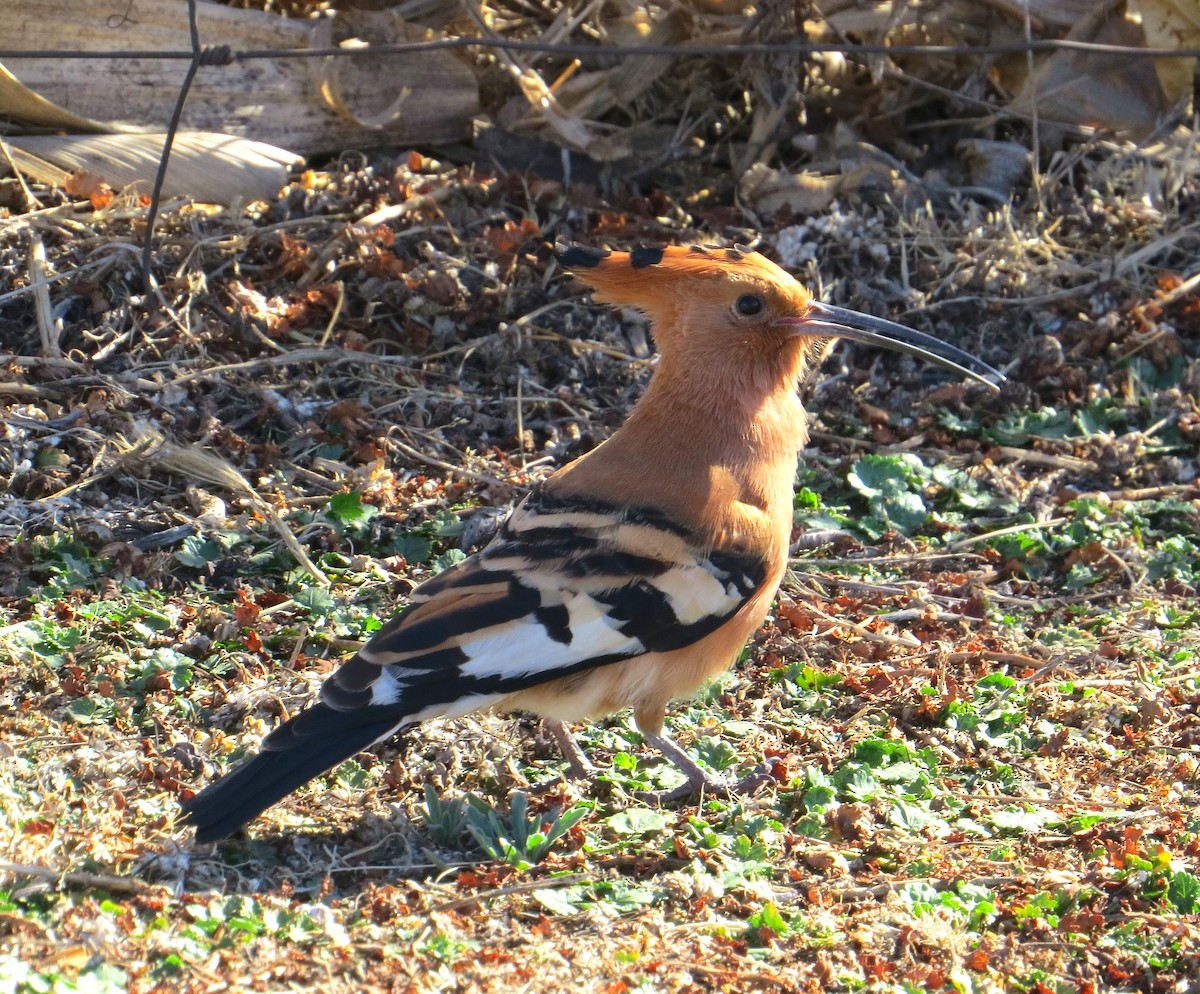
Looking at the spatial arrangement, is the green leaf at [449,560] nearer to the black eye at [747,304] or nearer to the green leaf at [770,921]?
the black eye at [747,304]

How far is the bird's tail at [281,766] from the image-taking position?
2697 millimetres

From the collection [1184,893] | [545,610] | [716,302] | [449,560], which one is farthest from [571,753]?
[1184,893]

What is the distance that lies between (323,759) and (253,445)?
1760 millimetres

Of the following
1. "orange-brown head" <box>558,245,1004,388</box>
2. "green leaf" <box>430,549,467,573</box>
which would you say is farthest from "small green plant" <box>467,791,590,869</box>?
"orange-brown head" <box>558,245,1004,388</box>

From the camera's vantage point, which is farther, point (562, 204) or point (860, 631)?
point (562, 204)

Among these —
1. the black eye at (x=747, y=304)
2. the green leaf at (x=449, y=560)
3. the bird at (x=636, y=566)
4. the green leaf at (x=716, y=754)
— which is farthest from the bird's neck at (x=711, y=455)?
the green leaf at (x=449, y=560)

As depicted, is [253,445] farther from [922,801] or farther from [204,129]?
[922,801]

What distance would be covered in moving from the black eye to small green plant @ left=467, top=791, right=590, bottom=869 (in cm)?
128

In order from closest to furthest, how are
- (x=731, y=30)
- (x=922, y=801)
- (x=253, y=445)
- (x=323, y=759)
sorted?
1. (x=323, y=759)
2. (x=922, y=801)
3. (x=253, y=445)
4. (x=731, y=30)

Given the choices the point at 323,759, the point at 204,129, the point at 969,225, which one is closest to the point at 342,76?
the point at 204,129

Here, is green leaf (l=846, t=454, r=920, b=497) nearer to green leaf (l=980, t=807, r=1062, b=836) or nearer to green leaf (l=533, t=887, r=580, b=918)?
green leaf (l=980, t=807, r=1062, b=836)

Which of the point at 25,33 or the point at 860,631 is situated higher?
the point at 25,33

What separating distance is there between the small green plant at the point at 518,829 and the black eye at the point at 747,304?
1277mm

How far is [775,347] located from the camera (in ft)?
12.1
